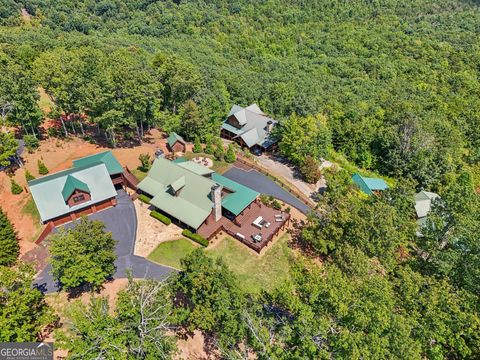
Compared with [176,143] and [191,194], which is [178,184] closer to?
[191,194]

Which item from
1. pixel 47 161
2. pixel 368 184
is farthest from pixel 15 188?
pixel 368 184

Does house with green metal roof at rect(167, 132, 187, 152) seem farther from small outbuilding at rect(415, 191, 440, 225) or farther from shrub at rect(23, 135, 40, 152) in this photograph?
small outbuilding at rect(415, 191, 440, 225)

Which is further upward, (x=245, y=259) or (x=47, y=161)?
(x=47, y=161)

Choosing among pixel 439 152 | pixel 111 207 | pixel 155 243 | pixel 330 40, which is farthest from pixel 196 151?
pixel 330 40

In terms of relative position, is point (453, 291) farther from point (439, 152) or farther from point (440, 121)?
point (440, 121)

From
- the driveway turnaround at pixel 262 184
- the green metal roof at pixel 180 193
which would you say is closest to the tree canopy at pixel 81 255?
the green metal roof at pixel 180 193

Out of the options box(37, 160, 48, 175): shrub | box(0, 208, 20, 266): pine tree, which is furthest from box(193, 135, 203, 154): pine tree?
box(0, 208, 20, 266): pine tree

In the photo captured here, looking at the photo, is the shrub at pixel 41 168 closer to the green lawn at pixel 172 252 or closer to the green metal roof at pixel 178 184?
the green metal roof at pixel 178 184
